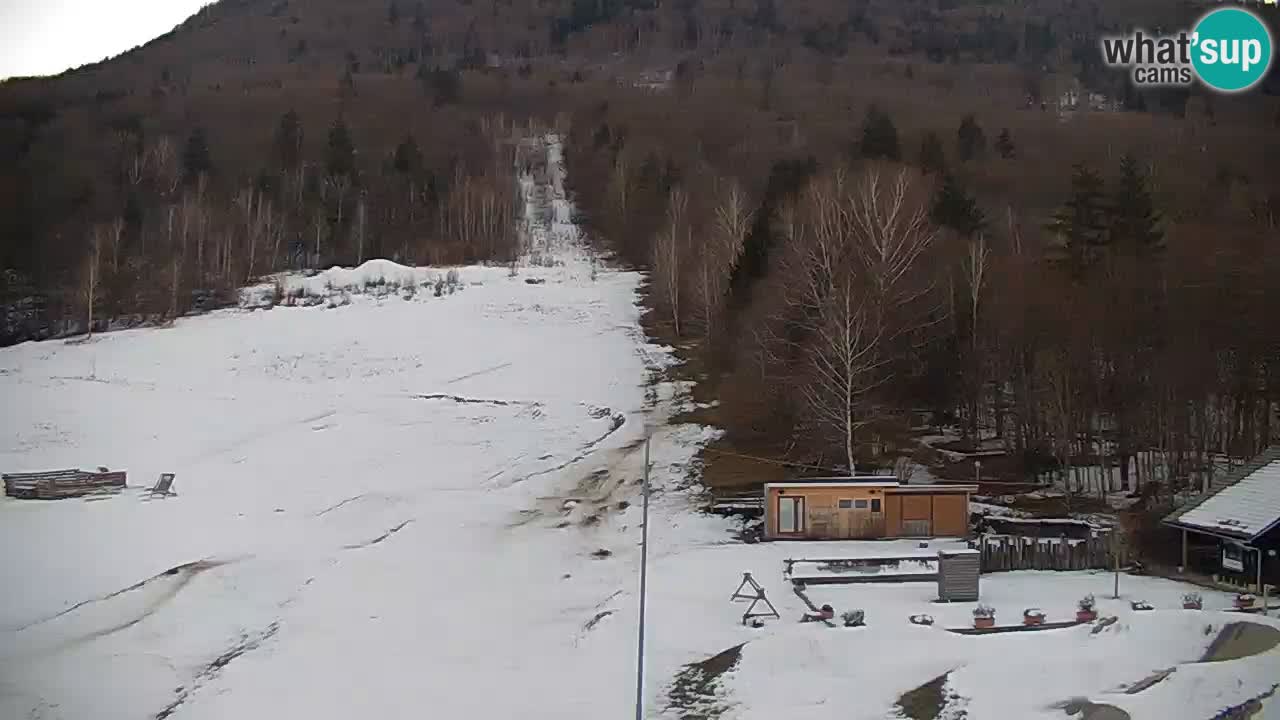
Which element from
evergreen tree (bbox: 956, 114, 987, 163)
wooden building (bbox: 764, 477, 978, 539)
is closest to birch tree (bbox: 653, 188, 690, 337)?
evergreen tree (bbox: 956, 114, 987, 163)

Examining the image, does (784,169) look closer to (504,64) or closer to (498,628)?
(498,628)

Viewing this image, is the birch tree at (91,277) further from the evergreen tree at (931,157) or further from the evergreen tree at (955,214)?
the evergreen tree at (931,157)

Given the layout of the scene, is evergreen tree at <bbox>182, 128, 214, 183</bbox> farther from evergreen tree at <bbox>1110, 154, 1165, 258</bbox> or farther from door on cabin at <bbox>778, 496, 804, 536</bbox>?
door on cabin at <bbox>778, 496, 804, 536</bbox>

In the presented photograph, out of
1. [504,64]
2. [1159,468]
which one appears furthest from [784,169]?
[504,64]

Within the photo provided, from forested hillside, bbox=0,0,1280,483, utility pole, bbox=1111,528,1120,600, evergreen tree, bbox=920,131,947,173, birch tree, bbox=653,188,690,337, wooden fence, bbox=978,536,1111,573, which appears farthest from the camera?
evergreen tree, bbox=920,131,947,173

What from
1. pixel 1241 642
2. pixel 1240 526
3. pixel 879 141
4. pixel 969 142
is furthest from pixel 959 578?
pixel 969 142
